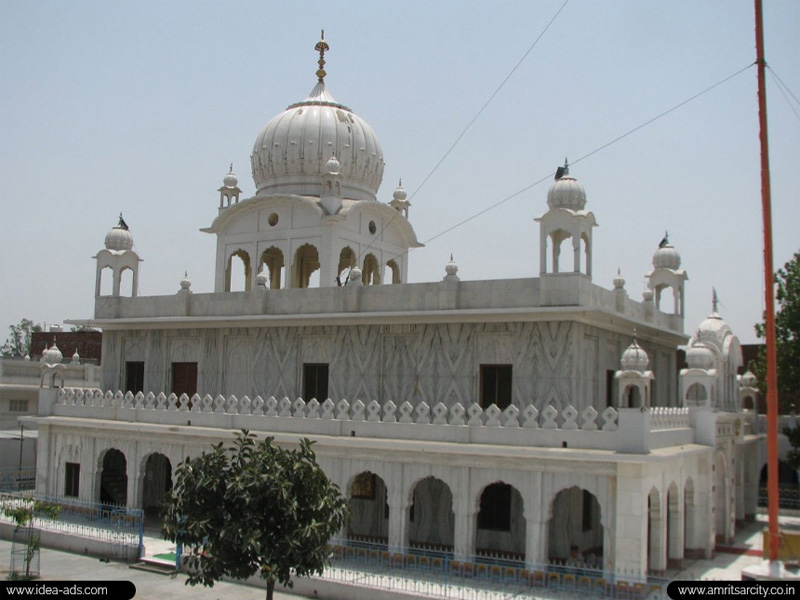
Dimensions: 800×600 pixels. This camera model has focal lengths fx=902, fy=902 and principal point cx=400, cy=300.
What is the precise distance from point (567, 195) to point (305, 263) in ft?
37.3

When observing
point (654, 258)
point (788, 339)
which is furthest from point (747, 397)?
point (654, 258)

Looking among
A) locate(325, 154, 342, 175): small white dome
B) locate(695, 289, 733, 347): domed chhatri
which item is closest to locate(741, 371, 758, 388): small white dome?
locate(695, 289, 733, 347): domed chhatri

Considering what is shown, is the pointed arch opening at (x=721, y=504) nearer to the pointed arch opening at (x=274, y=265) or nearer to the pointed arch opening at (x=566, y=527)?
the pointed arch opening at (x=566, y=527)

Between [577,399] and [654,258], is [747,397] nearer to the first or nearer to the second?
[654,258]

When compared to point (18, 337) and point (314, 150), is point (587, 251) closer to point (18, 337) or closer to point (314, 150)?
point (314, 150)

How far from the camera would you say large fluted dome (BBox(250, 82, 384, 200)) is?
91.7 ft

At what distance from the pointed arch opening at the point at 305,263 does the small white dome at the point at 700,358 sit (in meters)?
11.6

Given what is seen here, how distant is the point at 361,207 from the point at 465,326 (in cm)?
716

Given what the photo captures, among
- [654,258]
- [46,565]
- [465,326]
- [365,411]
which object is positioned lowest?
[46,565]

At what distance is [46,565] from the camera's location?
68.1 feet

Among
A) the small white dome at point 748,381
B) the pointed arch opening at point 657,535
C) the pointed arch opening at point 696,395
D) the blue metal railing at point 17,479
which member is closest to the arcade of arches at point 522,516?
the pointed arch opening at point 657,535

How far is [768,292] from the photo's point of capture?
11391 mm

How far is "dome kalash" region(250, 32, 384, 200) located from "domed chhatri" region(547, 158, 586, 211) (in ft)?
26.8

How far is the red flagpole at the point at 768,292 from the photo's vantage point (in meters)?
11.1
